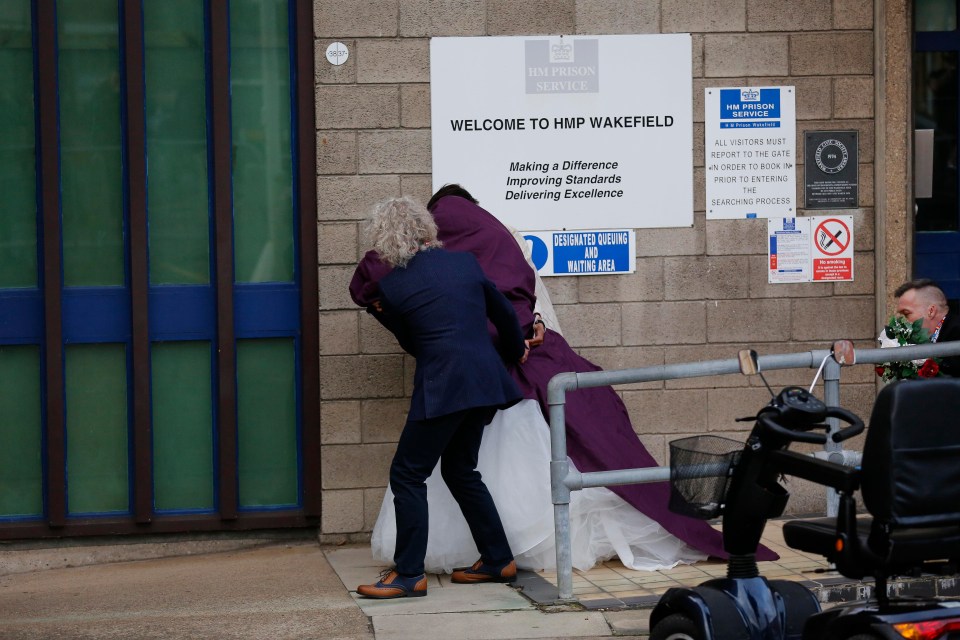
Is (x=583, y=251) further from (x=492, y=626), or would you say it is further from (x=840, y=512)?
(x=840, y=512)

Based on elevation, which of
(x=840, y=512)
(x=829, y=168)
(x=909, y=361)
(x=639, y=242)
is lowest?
(x=840, y=512)

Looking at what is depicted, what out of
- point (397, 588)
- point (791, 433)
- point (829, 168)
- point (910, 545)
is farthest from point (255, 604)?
point (829, 168)

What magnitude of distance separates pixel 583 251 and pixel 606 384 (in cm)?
185

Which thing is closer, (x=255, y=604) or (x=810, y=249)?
(x=255, y=604)

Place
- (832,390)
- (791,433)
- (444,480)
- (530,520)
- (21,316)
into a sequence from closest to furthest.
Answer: (791,433) → (832,390) → (444,480) → (530,520) → (21,316)

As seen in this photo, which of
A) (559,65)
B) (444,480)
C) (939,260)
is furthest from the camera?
(939,260)

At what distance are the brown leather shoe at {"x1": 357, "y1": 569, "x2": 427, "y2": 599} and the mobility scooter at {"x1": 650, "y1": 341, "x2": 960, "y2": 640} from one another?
170 centimetres

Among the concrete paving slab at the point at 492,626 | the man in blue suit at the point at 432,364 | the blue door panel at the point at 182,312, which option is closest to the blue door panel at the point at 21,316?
the blue door panel at the point at 182,312

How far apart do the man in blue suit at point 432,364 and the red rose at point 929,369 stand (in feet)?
6.27

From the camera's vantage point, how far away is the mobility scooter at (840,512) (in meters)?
4.12

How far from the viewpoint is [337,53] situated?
7238 mm

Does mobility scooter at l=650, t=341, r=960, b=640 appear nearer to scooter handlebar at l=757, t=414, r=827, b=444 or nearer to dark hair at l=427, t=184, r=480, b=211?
scooter handlebar at l=757, t=414, r=827, b=444

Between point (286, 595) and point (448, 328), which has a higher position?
point (448, 328)

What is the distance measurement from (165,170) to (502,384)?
8.27ft
